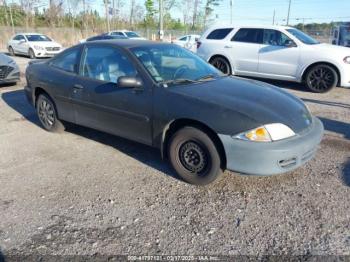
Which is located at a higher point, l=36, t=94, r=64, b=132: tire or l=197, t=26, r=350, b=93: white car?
l=197, t=26, r=350, b=93: white car

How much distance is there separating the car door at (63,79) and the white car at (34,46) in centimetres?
1448

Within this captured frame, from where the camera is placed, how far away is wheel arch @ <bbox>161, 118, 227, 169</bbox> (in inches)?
124

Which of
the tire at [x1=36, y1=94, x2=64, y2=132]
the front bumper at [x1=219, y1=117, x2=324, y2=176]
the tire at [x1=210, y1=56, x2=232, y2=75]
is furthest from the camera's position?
the tire at [x1=210, y1=56, x2=232, y2=75]

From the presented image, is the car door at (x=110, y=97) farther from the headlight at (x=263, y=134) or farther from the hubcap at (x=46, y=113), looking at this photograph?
the headlight at (x=263, y=134)

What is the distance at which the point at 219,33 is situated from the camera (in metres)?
9.35

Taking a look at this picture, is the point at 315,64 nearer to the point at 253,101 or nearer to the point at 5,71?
the point at 253,101

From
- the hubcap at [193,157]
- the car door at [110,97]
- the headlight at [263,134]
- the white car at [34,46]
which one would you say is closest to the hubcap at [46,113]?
the car door at [110,97]

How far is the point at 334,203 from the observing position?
120 inches

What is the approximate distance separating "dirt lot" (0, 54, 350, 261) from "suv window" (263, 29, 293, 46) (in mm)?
4466

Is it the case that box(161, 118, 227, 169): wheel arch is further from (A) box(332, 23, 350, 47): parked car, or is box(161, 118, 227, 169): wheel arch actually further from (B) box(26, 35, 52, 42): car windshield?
(A) box(332, 23, 350, 47): parked car

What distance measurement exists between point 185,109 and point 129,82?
761mm

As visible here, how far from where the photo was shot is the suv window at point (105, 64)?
12.5ft

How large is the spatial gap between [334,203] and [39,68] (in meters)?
4.72

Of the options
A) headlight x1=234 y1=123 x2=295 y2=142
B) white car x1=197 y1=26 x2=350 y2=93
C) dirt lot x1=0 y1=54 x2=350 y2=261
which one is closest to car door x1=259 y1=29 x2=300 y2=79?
white car x1=197 y1=26 x2=350 y2=93
